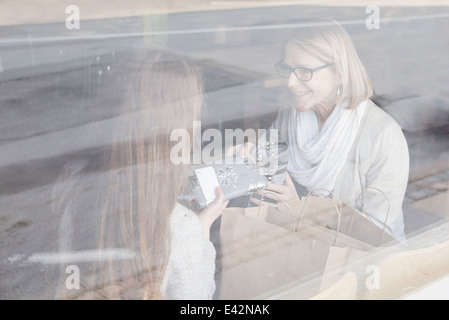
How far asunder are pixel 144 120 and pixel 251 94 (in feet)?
2.32

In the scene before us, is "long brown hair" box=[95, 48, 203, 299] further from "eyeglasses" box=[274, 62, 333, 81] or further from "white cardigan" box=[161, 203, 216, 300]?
"eyeglasses" box=[274, 62, 333, 81]

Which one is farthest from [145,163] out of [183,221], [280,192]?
[280,192]

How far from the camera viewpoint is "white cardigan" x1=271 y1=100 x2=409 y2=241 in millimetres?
1819

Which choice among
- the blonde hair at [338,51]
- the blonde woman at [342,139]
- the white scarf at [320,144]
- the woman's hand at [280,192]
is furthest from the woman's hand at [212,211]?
the blonde hair at [338,51]

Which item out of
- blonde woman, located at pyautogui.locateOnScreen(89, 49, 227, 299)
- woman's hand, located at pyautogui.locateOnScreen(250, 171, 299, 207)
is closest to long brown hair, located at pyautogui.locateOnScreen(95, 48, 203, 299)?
blonde woman, located at pyautogui.locateOnScreen(89, 49, 227, 299)

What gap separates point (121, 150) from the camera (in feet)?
3.93

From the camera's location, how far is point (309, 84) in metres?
1.74

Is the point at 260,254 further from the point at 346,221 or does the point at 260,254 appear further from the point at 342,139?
the point at 342,139


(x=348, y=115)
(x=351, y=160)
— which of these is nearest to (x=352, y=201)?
(x=351, y=160)

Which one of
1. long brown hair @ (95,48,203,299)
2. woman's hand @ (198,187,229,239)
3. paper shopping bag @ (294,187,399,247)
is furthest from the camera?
paper shopping bag @ (294,187,399,247)

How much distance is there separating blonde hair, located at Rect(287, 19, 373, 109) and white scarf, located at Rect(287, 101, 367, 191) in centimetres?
5

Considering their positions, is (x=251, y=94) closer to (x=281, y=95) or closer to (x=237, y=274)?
(x=281, y=95)

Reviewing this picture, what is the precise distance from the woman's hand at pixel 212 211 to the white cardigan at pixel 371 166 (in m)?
0.42

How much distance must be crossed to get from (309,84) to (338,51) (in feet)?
0.50
